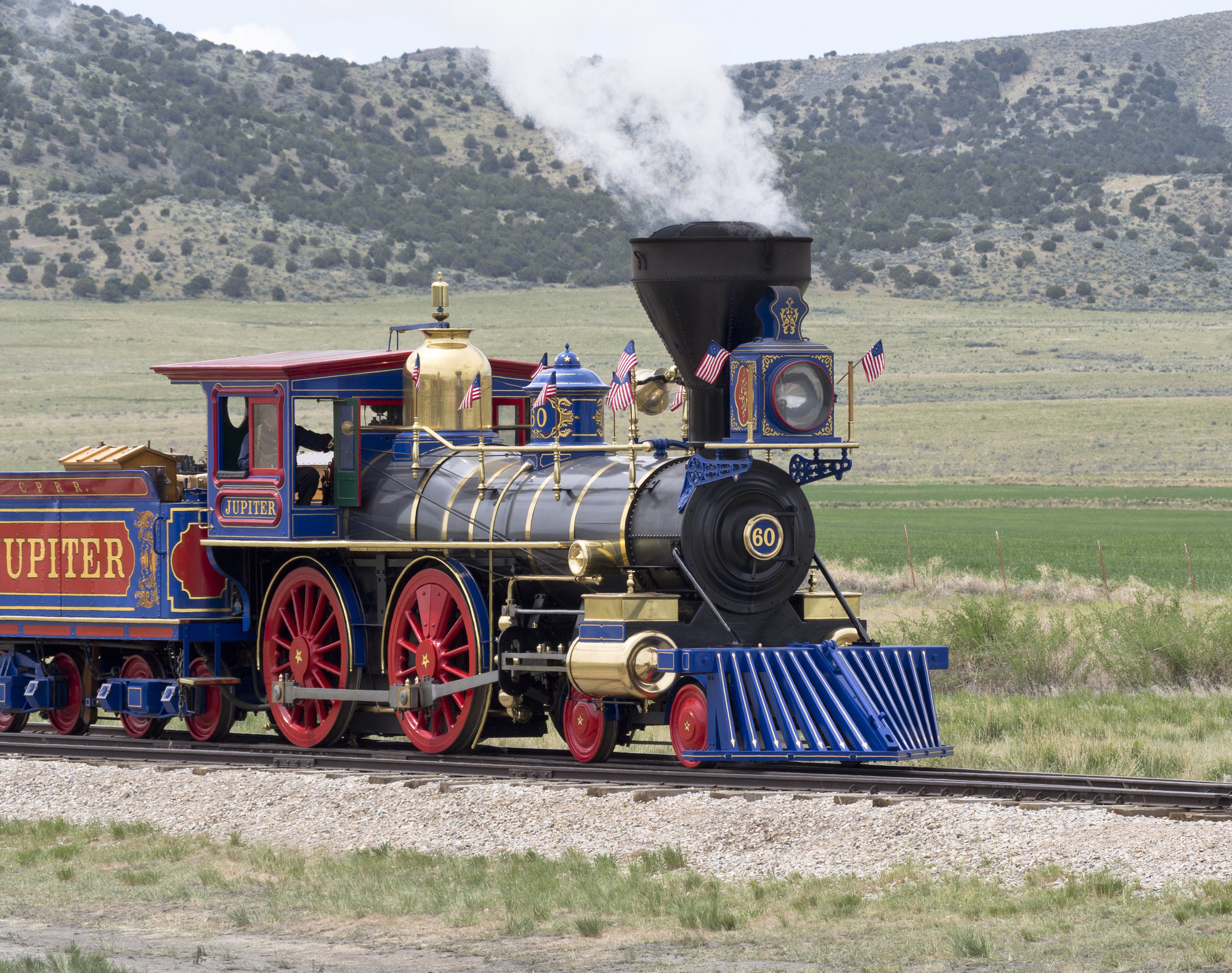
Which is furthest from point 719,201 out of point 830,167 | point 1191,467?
point 830,167

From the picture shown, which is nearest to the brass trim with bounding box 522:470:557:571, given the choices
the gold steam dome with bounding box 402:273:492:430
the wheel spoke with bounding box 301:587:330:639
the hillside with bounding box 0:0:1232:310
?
the gold steam dome with bounding box 402:273:492:430

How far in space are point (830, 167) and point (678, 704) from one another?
83394mm

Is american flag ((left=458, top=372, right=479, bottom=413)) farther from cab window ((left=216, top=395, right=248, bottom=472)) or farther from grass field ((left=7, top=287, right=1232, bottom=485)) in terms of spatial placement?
grass field ((left=7, top=287, right=1232, bottom=485))

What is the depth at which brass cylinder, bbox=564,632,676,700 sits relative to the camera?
13609 mm

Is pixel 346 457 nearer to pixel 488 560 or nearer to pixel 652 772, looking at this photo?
pixel 488 560

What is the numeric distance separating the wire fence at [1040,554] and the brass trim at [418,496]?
51.2 ft

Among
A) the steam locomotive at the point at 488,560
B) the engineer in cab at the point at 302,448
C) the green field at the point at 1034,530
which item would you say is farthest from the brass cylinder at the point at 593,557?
the green field at the point at 1034,530

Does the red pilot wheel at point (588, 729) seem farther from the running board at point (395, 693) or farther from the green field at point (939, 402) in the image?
the green field at point (939, 402)

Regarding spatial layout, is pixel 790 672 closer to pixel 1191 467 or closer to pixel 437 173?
pixel 1191 467

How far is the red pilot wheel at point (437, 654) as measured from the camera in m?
15.4

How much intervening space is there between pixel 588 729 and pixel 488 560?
1.65 metres

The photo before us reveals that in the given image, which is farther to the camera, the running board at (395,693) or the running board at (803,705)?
the running board at (395,693)

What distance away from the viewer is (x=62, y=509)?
722 inches

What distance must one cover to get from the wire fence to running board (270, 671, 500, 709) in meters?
15.8
